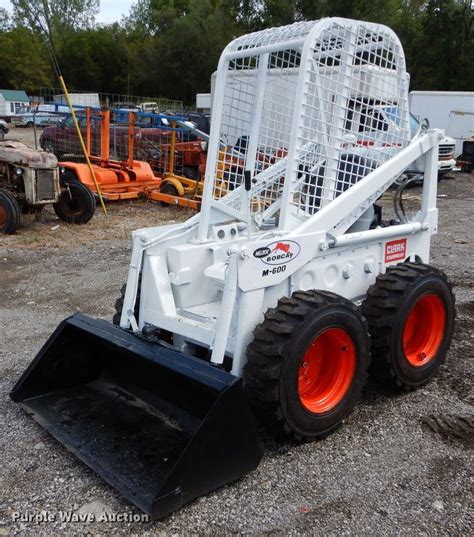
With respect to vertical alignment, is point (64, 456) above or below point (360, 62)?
below

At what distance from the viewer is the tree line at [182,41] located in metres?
37.6

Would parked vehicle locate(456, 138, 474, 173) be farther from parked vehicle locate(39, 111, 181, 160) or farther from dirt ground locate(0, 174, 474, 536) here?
dirt ground locate(0, 174, 474, 536)

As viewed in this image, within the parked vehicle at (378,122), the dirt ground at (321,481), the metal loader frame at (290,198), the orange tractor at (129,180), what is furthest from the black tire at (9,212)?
the parked vehicle at (378,122)

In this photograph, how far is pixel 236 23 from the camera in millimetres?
51031

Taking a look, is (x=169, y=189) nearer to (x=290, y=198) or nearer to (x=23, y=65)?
(x=290, y=198)

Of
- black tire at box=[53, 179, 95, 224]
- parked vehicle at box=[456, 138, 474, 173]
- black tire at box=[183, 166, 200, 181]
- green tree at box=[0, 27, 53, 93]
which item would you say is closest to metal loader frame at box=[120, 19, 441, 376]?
black tire at box=[53, 179, 95, 224]

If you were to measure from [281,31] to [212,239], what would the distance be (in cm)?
140

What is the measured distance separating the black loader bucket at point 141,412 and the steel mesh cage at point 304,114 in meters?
1.15

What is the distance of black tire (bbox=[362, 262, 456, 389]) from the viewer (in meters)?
3.64

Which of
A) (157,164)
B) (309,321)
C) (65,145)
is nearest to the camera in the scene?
(309,321)

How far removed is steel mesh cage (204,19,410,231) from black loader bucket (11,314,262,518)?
3.76ft

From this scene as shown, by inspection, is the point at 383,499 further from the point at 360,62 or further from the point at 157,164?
the point at 157,164

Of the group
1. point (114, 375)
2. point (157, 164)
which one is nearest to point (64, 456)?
point (114, 375)

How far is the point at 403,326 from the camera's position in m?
3.69
